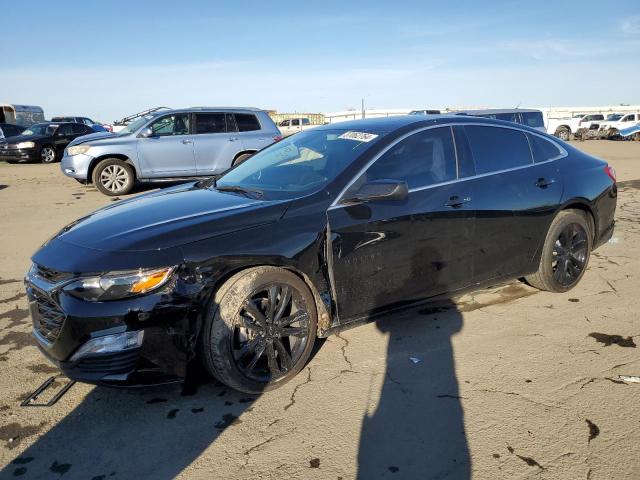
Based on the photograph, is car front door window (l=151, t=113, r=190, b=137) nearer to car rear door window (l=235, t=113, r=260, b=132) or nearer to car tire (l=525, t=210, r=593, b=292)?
car rear door window (l=235, t=113, r=260, b=132)

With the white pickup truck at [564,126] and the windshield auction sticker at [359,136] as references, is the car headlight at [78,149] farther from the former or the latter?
the white pickup truck at [564,126]

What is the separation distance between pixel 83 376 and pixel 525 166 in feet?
11.9

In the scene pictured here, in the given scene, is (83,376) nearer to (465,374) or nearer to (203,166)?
(465,374)

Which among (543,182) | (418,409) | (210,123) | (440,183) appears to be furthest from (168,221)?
(210,123)

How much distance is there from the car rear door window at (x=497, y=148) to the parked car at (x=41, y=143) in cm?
1904

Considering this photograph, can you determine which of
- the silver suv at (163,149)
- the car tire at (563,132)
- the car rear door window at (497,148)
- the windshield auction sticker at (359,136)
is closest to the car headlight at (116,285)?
the windshield auction sticker at (359,136)

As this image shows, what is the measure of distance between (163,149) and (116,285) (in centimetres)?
855

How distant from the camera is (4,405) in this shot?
2975mm

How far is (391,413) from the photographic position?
9.27 ft

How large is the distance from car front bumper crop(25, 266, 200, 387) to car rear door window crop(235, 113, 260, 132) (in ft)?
29.6

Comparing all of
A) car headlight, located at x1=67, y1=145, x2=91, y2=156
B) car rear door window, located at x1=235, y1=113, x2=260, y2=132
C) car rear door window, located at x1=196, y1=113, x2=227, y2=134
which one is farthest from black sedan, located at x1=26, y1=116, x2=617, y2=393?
car headlight, located at x1=67, y1=145, x2=91, y2=156

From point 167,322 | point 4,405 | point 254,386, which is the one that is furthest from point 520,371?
point 4,405

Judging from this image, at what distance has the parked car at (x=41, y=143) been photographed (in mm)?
18609

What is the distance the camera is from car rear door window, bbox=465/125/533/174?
156 inches
